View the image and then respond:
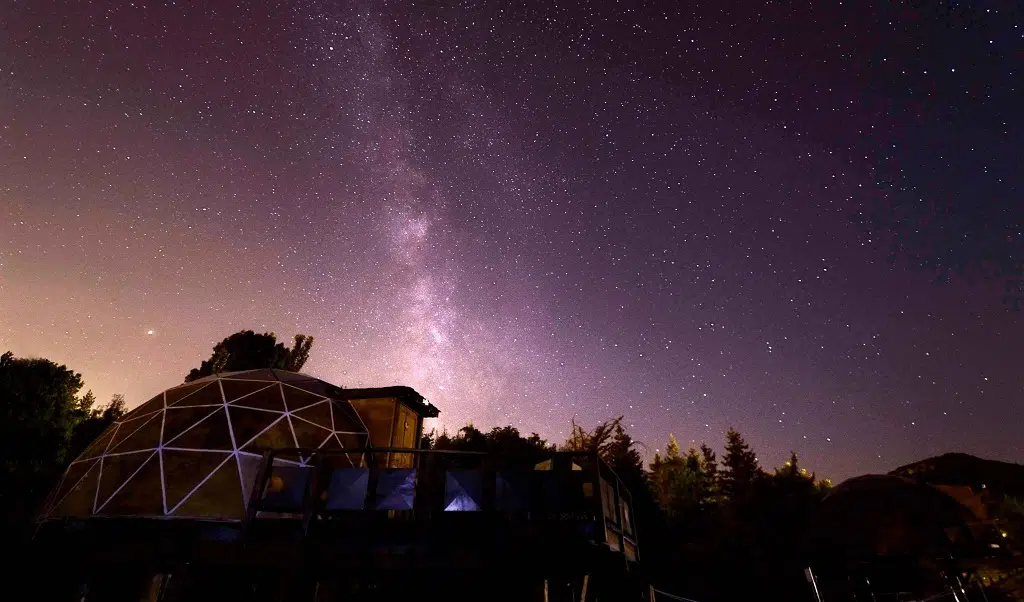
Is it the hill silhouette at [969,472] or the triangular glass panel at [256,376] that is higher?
the hill silhouette at [969,472]

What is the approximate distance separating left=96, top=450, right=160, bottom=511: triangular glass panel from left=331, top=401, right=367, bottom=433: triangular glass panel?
4553 mm

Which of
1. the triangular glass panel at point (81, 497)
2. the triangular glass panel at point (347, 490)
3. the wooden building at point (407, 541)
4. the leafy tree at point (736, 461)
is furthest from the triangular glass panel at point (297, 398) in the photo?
the leafy tree at point (736, 461)

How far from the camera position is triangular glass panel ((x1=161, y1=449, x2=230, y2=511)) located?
37.0 feet

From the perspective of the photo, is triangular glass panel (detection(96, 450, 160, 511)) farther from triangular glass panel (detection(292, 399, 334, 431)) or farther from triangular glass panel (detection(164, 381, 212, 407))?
triangular glass panel (detection(292, 399, 334, 431))

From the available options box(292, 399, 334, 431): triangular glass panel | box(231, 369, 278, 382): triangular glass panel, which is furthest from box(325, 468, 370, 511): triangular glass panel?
box(231, 369, 278, 382): triangular glass panel

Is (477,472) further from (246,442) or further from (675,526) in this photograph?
(675,526)

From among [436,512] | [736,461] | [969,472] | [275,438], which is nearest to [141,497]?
[275,438]

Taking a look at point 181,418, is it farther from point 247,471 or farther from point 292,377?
point 292,377

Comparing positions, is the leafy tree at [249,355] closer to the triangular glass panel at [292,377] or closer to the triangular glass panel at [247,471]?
the triangular glass panel at [292,377]

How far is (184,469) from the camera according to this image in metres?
11.7

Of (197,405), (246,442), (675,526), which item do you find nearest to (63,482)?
(197,405)

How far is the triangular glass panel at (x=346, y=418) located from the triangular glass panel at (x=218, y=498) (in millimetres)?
3169

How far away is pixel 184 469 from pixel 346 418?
14.6 ft

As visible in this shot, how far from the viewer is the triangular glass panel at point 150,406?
14.0 meters
